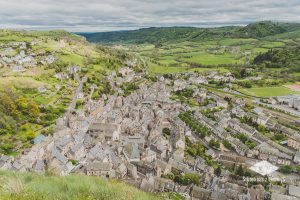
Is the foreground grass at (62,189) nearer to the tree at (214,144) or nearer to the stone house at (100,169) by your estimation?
the stone house at (100,169)

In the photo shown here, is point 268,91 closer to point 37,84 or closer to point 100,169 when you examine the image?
point 37,84

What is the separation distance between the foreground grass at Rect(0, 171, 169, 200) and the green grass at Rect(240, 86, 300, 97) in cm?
8505

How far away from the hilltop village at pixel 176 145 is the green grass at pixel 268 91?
10.8 meters

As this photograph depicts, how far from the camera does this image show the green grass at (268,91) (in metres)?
89.2

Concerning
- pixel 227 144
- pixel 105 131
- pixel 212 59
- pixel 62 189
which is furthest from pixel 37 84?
pixel 212 59

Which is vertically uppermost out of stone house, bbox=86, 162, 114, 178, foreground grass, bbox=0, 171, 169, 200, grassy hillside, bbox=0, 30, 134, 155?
foreground grass, bbox=0, 171, 169, 200

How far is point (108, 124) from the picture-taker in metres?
48.1

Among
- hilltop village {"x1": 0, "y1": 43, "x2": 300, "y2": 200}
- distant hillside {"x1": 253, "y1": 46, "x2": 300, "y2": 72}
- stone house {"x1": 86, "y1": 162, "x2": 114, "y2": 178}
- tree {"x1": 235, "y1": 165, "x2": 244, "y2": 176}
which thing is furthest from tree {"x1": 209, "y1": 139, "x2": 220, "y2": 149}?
distant hillside {"x1": 253, "y1": 46, "x2": 300, "y2": 72}

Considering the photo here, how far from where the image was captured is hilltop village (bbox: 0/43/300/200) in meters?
33.2

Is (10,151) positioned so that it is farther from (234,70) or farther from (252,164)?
(234,70)

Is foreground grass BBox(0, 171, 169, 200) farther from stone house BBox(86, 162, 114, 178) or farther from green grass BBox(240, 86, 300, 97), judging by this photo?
green grass BBox(240, 86, 300, 97)

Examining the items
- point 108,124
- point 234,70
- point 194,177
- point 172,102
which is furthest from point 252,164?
point 234,70

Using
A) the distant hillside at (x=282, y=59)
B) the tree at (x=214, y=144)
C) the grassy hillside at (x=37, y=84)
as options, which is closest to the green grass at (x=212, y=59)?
the distant hillside at (x=282, y=59)

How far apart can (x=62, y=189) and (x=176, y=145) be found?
3578cm
